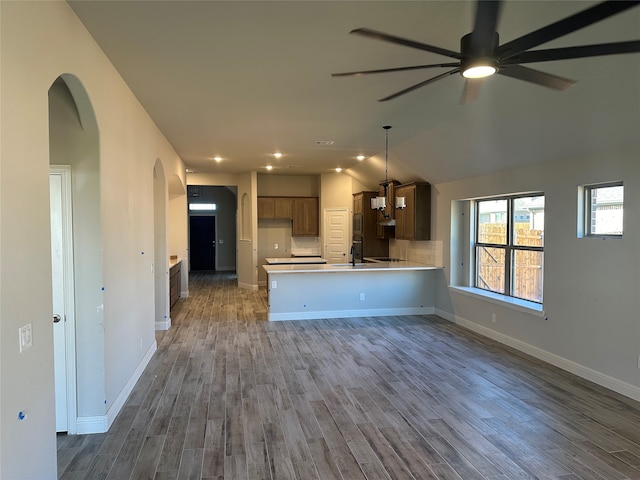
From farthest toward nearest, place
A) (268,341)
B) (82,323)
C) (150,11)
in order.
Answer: (268,341), (82,323), (150,11)

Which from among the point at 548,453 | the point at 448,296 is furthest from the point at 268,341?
the point at 548,453

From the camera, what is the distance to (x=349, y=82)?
11.9 feet

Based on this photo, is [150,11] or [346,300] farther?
[346,300]

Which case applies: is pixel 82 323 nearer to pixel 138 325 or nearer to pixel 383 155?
pixel 138 325

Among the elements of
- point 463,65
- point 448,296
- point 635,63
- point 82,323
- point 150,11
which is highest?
point 150,11

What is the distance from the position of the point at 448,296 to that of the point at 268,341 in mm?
3194

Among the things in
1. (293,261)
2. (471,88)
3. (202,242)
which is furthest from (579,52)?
(202,242)

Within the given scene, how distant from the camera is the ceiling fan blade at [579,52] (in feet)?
5.93

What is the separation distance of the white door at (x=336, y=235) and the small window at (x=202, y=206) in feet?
19.5

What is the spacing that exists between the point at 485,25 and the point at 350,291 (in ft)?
18.2

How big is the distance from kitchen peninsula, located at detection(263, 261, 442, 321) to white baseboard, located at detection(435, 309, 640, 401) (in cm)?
104

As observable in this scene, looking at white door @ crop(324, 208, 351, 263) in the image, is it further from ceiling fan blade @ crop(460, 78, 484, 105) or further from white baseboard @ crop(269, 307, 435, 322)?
ceiling fan blade @ crop(460, 78, 484, 105)

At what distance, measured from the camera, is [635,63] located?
2.82 m

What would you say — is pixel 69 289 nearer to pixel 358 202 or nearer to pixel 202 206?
pixel 358 202
